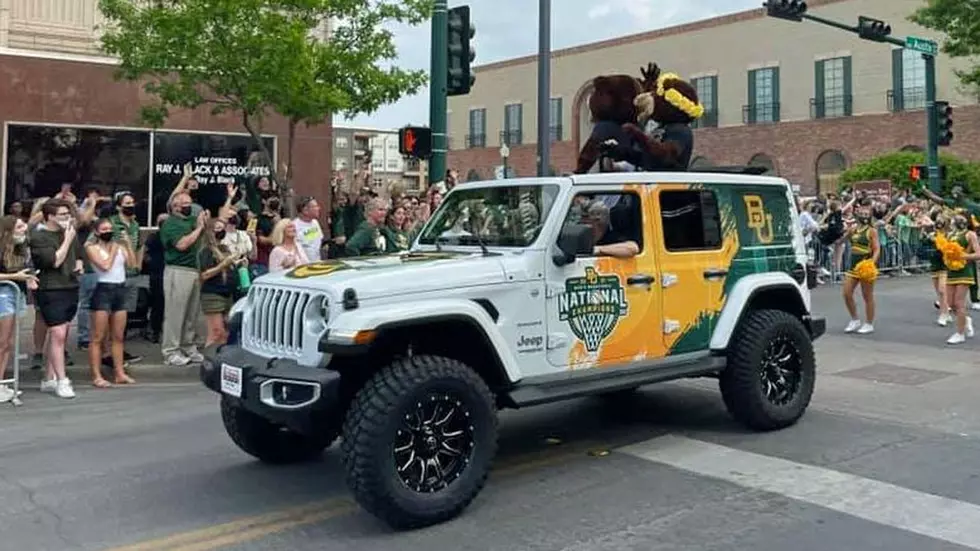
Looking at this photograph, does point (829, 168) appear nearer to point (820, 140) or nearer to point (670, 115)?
point (820, 140)

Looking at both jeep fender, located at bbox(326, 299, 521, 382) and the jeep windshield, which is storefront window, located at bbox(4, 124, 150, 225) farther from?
jeep fender, located at bbox(326, 299, 521, 382)

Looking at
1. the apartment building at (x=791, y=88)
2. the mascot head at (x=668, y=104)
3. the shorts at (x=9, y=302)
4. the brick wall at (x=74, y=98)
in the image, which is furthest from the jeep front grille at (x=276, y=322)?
the apartment building at (x=791, y=88)

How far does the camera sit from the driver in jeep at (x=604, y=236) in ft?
20.9

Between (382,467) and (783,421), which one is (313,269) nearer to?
(382,467)

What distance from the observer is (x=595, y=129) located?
8.63 m

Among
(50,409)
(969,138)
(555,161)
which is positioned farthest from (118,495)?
(555,161)

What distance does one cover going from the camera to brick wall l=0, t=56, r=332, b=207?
1588 cm

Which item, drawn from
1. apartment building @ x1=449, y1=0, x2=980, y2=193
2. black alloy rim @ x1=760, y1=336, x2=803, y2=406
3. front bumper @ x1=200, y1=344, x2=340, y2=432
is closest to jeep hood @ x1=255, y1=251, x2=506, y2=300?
front bumper @ x1=200, y1=344, x2=340, y2=432

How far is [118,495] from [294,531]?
1.43m

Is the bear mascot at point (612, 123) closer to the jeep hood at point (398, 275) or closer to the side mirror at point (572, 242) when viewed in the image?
the side mirror at point (572, 242)

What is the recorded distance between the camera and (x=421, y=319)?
5.30 metres

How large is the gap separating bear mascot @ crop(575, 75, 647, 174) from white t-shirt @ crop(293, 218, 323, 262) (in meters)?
3.56

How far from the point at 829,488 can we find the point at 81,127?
47.3ft

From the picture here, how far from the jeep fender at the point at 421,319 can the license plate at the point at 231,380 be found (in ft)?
2.24
